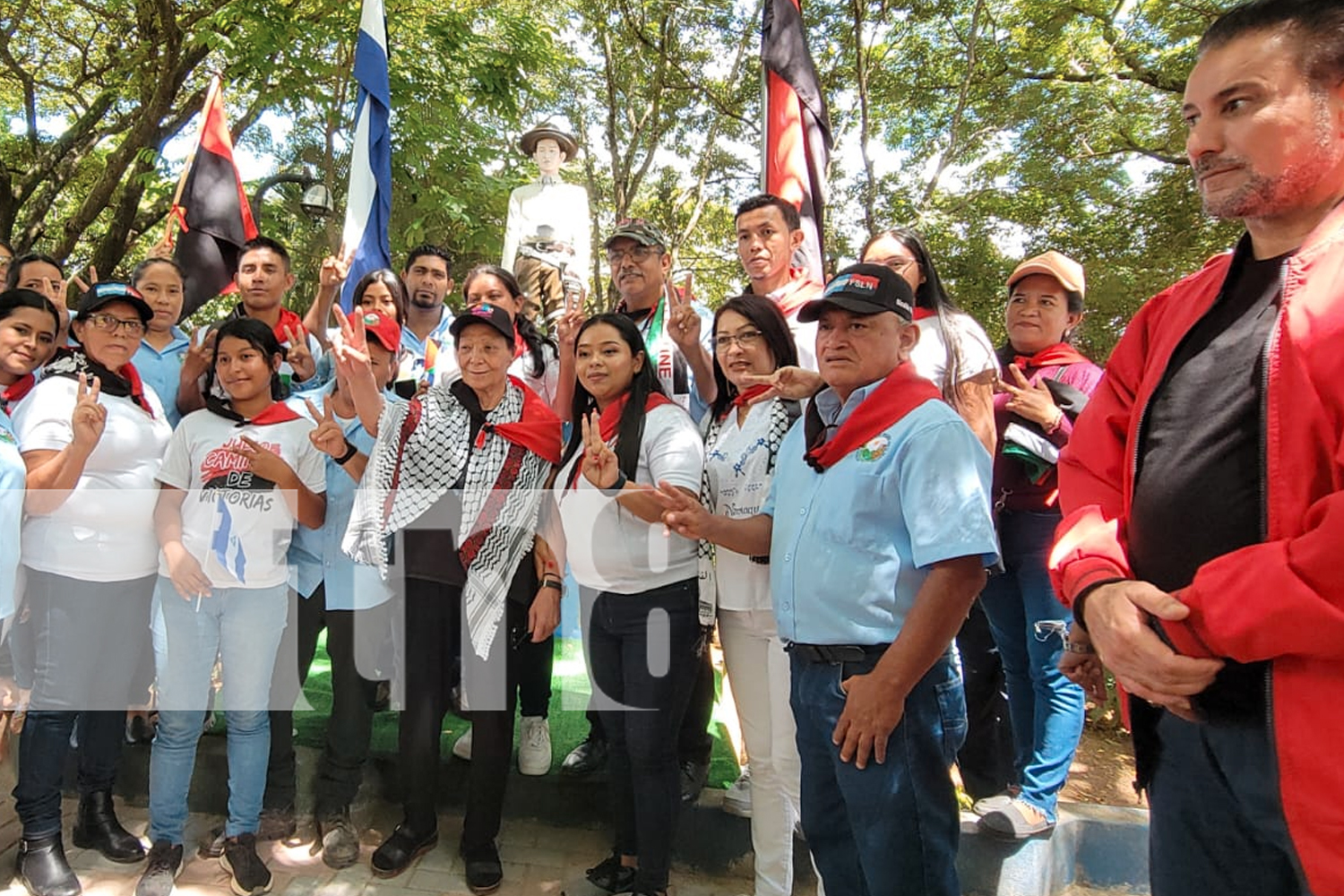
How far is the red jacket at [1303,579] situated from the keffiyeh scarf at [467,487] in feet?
7.27

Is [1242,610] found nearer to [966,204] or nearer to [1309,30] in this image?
[1309,30]

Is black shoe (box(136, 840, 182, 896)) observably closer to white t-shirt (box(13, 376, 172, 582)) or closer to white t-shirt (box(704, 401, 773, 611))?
white t-shirt (box(13, 376, 172, 582))

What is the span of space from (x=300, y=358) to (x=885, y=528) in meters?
2.98

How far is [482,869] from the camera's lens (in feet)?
9.80

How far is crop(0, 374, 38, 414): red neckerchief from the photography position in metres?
3.04

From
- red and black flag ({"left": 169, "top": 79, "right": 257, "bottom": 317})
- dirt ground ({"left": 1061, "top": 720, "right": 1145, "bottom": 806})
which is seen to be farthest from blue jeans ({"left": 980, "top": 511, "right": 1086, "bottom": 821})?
red and black flag ({"left": 169, "top": 79, "right": 257, "bottom": 317})

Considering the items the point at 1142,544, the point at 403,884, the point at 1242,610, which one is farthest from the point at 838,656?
the point at 403,884

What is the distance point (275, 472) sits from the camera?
2.96 m

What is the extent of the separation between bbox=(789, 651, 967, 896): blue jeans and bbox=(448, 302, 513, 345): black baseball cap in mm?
1739

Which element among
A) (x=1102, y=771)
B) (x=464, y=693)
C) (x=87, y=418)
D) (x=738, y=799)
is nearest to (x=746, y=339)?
(x=464, y=693)

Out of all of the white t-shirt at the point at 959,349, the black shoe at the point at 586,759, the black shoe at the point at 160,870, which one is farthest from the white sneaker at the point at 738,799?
the black shoe at the point at 160,870

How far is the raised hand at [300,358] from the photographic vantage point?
3.79m

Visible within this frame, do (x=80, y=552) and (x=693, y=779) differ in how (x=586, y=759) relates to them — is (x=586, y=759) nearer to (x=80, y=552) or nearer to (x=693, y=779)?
(x=693, y=779)

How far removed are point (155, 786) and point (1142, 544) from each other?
331 centimetres
